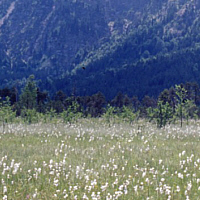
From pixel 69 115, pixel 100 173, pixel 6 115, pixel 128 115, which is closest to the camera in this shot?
pixel 100 173

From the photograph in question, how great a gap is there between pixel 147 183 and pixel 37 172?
2675 mm

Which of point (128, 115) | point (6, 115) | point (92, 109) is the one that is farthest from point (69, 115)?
point (92, 109)

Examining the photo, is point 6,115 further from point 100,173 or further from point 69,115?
point 100,173

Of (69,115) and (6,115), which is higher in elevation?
(69,115)

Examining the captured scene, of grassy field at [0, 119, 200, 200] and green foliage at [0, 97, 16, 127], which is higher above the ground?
green foliage at [0, 97, 16, 127]

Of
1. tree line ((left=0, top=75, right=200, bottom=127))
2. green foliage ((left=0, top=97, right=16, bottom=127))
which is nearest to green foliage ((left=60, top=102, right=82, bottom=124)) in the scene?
tree line ((left=0, top=75, right=200, bottom=127))

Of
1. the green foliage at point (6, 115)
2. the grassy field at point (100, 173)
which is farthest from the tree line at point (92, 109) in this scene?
the grassy field at point (100, 173)

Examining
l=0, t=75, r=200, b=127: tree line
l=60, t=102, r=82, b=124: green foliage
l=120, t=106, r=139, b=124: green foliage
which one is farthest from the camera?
l=120, t=106, r=139, b=124: green foliage

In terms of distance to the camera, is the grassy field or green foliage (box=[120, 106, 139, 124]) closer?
the grassy field

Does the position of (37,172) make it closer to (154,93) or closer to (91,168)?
(91,168)

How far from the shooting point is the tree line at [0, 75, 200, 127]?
1039 inches

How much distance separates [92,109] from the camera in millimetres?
69812

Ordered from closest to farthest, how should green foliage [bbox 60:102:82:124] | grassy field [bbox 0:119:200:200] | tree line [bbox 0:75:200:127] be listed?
grassy field [bbox 0:119:200:200]
tree line [bbox 0:75:200:127]
green foliage [bbox 60:102:82:124]

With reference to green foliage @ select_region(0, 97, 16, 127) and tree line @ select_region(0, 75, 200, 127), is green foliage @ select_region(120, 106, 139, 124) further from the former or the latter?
green foliage @ select_region(0, 97, 16, 127)
